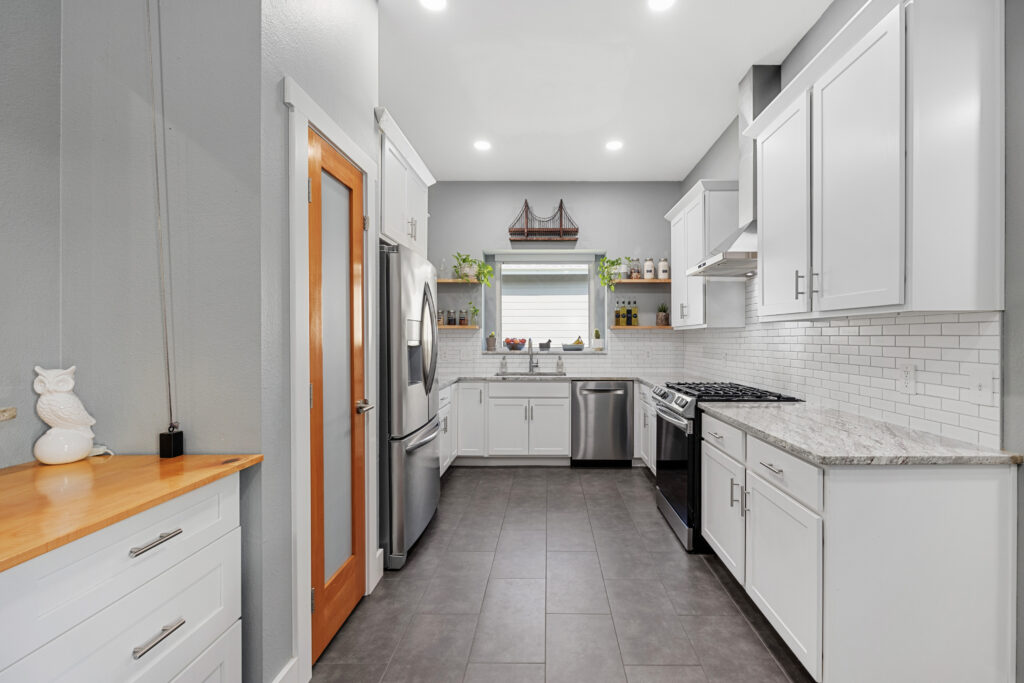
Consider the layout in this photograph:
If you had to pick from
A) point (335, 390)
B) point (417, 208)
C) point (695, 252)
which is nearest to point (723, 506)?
point (335, 390)

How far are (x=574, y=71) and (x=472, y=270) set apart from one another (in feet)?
7.84

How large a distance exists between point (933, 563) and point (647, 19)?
9.15 ft

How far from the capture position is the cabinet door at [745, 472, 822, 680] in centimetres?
165

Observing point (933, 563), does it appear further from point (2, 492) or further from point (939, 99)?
point (2, 492)

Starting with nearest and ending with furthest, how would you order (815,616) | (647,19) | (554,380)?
(815,616) < (647,19) < (554,380)

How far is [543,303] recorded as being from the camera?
18.0ft

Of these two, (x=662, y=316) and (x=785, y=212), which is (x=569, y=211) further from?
(x=785, y=212)

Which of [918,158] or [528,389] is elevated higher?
[918,158]

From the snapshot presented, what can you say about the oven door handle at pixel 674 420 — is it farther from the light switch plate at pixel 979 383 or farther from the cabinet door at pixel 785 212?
the light switch plate at pixel 979 383

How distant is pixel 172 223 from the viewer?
59.5 inches

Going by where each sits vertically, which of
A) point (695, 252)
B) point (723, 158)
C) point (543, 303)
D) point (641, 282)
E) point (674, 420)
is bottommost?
point (674, 420)

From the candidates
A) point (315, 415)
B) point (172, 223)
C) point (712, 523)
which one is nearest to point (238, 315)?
point (172, 223)

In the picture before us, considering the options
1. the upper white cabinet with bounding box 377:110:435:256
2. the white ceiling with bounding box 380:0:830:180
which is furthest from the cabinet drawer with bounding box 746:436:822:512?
the white ceiling with bounding box 380:0:830:180

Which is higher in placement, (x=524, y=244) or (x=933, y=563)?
(x=524, y=244)
